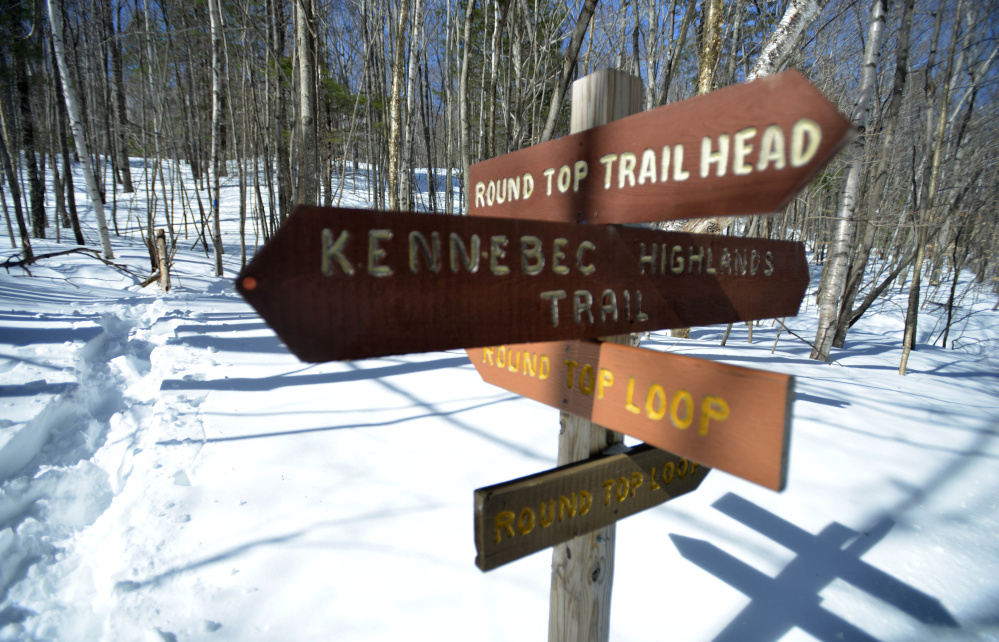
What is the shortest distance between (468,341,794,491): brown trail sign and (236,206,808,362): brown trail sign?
127 millimetres

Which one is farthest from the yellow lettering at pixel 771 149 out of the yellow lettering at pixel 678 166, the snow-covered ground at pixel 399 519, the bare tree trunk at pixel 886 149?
the bare tree trunk at pixel 886 149

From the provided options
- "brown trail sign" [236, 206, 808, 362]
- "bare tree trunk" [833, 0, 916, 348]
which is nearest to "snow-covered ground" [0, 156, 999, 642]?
"brown trail sign" [236, 206, 808, 362]

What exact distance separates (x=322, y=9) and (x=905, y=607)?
548 inches

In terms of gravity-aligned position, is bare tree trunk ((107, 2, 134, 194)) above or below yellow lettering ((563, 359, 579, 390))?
above

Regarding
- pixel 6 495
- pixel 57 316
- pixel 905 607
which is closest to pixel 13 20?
pixel 57 316

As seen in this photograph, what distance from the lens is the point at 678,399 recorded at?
0.93m

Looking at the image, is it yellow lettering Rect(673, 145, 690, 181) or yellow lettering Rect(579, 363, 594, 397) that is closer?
yellow lettering Rect(673, 145, 690, 181)

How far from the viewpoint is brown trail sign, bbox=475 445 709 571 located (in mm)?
979

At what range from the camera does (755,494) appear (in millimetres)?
2498

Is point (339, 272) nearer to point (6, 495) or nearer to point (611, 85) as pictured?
point (611, 85)

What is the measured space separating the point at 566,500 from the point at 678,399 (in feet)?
1.22

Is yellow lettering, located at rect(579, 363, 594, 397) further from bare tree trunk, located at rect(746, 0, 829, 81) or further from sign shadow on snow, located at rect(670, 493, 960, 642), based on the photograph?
bare tree trunk, located at rect(746, 0, 829, 81)

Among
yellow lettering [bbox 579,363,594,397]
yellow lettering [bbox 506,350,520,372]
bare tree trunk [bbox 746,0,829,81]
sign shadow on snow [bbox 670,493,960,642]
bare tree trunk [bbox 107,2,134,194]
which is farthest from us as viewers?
bare tree trunk [bbox 107,2,134,194]

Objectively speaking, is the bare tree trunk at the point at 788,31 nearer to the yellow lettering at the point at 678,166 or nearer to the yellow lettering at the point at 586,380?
the yellow lettering at the point at 678,166
